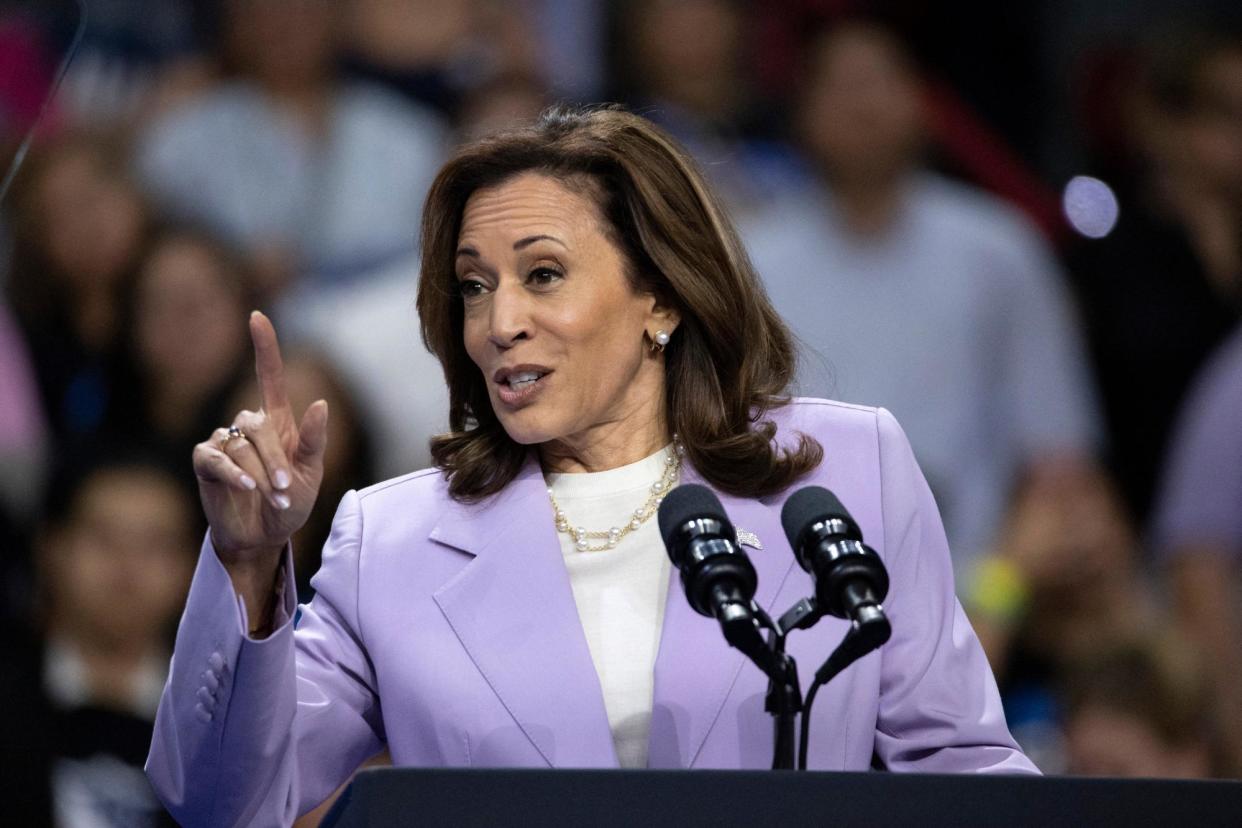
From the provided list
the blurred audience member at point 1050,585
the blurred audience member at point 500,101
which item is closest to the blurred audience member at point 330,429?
the blurred audience member at point 500,101

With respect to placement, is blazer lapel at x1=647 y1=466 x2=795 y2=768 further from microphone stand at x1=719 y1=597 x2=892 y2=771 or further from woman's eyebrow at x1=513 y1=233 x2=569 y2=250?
woman's eyebrow at x1=513 y1=233 x2=569 y2=250

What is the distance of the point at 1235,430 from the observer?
4.30 m

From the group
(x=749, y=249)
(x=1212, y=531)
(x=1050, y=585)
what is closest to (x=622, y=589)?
(x=749, y=249)

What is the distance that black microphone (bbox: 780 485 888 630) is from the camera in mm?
1688

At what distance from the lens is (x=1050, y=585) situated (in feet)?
14.2

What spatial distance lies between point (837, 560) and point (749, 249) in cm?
265

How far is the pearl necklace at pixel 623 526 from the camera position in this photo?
88.9 inches

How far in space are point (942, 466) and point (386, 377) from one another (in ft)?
4.40

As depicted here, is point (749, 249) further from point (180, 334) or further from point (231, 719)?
point (231, 719)

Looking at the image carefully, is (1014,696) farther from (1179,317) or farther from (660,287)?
(660,287)

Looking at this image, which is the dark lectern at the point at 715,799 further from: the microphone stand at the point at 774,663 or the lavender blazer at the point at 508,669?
the lavender blazer at the point at 508,669

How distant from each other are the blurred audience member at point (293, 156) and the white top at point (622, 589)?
2354mm

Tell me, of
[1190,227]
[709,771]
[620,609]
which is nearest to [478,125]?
[1190,227]

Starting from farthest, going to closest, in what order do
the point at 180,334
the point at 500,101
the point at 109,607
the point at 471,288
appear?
the point at 500,101
the point at 180,334
the point at 109,607
the point at 471,288
